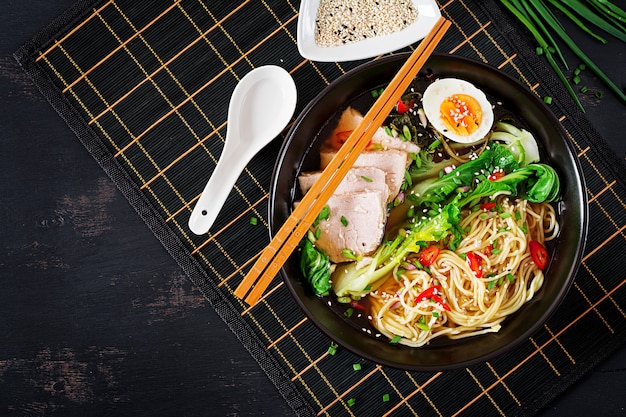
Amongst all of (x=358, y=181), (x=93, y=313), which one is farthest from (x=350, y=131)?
(x=93, y=313)

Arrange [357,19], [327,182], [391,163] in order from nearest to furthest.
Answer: [327,182], [391,163], [357,19]

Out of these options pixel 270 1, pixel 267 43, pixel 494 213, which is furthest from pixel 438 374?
pixel 270 1

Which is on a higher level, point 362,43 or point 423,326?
point 362,43

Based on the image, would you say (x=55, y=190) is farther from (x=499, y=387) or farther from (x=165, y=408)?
(x=499, y=387)

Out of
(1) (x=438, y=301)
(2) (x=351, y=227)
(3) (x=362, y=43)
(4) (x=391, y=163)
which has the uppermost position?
(3) (x=362, y=43)

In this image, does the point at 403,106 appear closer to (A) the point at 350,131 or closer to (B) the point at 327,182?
(A) the point at 350,131

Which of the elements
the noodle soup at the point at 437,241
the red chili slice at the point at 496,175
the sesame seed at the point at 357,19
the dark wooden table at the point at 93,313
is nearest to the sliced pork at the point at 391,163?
the noodle soup at the point at 437,241

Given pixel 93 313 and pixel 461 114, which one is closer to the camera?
pixel 461 114

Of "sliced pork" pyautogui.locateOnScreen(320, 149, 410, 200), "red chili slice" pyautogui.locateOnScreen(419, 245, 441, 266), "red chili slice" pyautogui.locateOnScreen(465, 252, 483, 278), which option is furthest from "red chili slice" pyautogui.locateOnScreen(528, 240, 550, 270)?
"sliced pork" pyautogui.locateOnScreen(320, 149, 410, 200)
